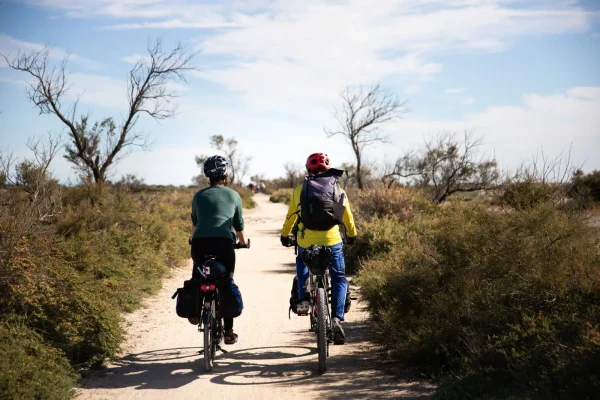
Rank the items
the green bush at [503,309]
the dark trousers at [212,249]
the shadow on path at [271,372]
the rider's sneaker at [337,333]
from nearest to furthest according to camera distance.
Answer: the green bush at [503,309] → the shadow on path at [271,372] → the dark trousers at [212,249] → the rider's sneaker at [337,333]

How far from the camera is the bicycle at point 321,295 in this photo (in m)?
6.05

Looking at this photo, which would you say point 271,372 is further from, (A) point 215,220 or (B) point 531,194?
(B) point 531,194

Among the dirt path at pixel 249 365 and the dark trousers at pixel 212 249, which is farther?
the dark trousers at pixel 212 249

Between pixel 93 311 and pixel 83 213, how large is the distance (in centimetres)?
517

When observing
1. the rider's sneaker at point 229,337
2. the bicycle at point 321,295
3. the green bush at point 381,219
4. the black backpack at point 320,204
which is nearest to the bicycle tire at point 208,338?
the rider's sneaker at point 229,337

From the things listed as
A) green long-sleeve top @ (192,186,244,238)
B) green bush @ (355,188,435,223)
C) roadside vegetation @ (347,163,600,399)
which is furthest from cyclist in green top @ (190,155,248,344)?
green bush @ (355,188,435,223)

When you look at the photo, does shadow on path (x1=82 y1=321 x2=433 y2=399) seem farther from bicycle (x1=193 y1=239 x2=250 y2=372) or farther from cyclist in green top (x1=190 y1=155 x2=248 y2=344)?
cyclist in green top (x1=190 y1=155 x2=248 y2=344)

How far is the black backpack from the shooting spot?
616cm

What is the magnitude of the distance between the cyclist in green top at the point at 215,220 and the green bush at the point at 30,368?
140 cm

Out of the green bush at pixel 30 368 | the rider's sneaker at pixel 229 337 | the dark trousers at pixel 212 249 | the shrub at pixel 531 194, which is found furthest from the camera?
the shrub at pixel 531 194

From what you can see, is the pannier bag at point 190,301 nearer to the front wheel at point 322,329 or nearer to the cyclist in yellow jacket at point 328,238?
the cyclist in yellow jacket at point 328,238

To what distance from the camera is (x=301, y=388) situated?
5.75m

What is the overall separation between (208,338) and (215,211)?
1352 millimetres

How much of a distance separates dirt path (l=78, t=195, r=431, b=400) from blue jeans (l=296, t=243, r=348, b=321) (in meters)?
0.70
